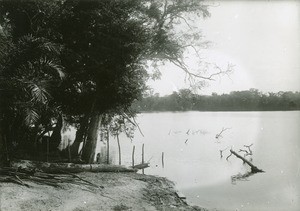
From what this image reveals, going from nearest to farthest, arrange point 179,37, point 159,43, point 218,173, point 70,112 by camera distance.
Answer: point 70,112 → point 159,43 → point 179,37 → point 218,173

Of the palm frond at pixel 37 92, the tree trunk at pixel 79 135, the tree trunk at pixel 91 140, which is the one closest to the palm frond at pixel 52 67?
the palm frond at pixel 37 92

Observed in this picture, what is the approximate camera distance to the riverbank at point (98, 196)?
1027cm

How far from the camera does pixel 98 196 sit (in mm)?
12016

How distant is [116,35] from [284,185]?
43.1 ft

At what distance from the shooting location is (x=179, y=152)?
3619 centimetres

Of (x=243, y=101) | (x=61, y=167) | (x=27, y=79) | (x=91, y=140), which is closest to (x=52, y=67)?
(x=27, y=79)

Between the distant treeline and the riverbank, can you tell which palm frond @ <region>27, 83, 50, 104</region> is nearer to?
the riverbank

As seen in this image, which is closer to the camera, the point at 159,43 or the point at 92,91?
the point at 92,91

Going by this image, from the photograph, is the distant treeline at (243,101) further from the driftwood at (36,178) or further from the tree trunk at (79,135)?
the driftwood at (36,178)

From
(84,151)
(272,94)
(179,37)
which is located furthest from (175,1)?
(272,94)

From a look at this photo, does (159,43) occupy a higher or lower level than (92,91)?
higher

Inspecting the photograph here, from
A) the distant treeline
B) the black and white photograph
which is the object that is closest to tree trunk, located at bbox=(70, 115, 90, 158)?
the black and white photograph

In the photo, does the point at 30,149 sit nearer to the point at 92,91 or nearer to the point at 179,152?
the point at 92,91

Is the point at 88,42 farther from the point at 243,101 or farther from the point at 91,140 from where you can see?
the point at 243,101
